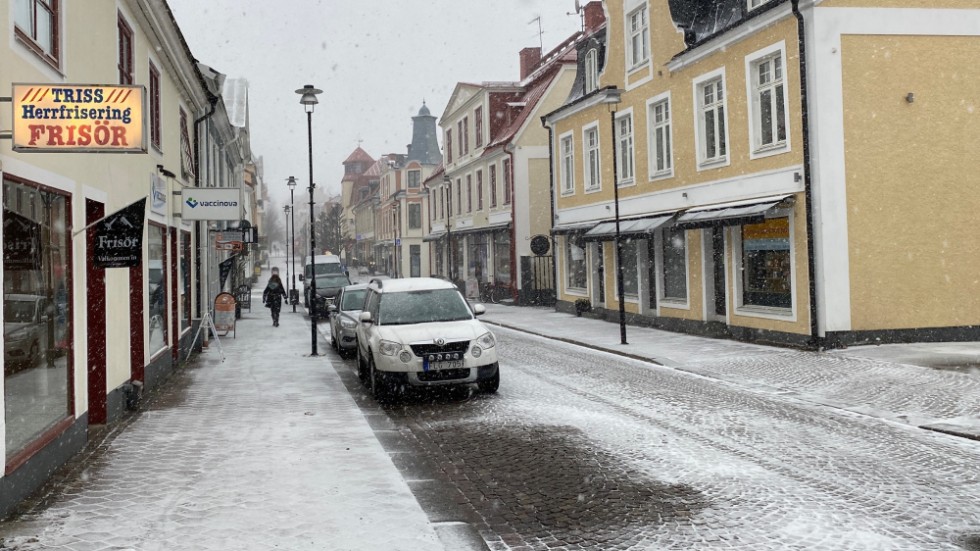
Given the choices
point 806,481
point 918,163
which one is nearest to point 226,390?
point 806,481

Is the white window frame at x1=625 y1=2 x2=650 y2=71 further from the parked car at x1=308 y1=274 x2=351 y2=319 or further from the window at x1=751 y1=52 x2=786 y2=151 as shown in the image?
the parked car at x1=308 y1=274 x2=351 y2=319

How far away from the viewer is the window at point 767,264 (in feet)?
53.2

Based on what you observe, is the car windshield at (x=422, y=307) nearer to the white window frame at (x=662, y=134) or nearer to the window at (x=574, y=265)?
the white window frame at (x=662, y=134)

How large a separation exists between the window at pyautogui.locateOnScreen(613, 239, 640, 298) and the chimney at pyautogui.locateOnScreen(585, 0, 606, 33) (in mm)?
12112

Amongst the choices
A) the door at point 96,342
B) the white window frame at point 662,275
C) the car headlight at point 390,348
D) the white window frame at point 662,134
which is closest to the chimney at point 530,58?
the white window frame at point 662,134

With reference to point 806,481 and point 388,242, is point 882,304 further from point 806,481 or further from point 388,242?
point 388,242

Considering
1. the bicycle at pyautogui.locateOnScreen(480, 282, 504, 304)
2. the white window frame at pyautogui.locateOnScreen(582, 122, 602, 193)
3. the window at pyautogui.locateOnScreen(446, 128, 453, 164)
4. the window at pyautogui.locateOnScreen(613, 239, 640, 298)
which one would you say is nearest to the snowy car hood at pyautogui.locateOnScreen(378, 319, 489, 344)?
the window at pyautogui.locateOnScreen(613, 239, 640, 298)

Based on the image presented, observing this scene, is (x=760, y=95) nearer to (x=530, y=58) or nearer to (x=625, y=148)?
(x=625, y=148)

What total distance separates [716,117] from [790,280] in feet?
15.0

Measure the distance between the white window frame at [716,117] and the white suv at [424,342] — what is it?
8.67 metres

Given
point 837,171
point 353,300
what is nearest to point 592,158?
point 353,300

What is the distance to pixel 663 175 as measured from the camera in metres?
20.9

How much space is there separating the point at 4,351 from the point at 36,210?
1556mm

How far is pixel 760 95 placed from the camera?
55.8ft
